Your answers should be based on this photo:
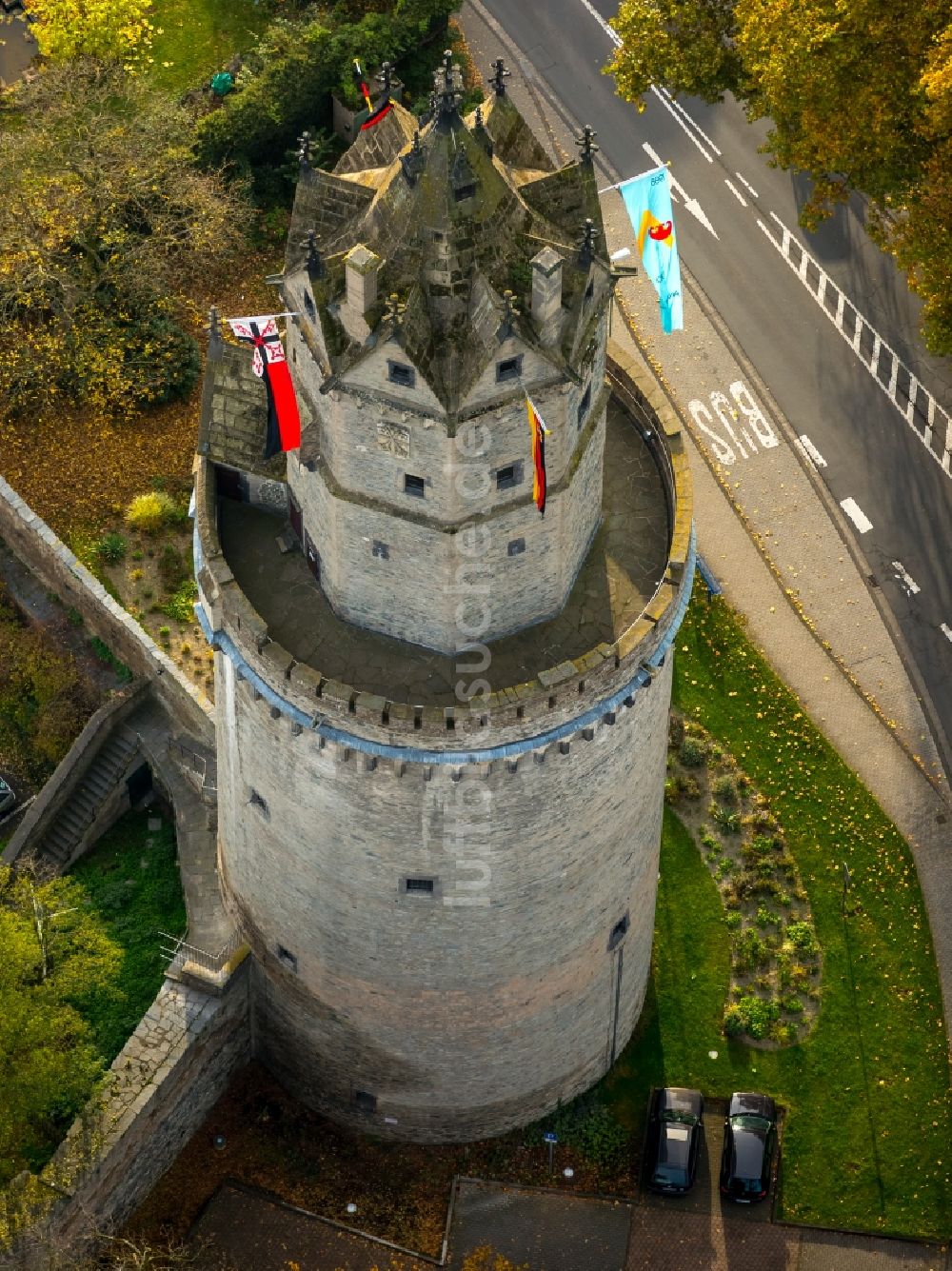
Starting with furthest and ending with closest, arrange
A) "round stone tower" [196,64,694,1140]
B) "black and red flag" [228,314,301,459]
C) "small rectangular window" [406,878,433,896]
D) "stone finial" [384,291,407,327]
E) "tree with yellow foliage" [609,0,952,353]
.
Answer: "tree with yellow foliage" [609,0,952,353]
"small rectangular window" [406,878,433,896]
"black and red flag" [228,314,301,459]
"round stone tower" [196,64,694,1140]
"stone finial" [384,291,407,327]

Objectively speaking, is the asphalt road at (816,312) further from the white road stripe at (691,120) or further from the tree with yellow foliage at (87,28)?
the tree with yellow foliage at (87,28)

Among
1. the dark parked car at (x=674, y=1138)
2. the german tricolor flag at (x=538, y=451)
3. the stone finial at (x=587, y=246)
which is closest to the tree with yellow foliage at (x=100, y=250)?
the dark parked car at (x=674, y=1138)

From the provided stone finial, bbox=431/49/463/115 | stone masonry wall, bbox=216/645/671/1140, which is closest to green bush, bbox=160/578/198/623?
stone masonry wall, bbox=216/645/671/1140

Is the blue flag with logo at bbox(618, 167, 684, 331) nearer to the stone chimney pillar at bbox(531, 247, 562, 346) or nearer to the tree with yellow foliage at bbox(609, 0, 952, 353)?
the stone chimney pillar at bbox(531, 247, 562, 346)

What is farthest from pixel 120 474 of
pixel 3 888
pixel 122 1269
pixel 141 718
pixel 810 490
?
pixel 122 1269

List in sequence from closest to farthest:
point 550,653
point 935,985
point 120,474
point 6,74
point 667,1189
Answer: point 550,653, point 667,1189, point 935,985, point 120,474, point 6,74

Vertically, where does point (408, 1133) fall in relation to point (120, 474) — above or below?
below

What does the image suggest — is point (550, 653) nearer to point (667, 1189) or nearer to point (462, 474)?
point (462, 474)

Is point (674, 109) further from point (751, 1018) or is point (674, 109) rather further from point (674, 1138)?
point (674, 1138)
